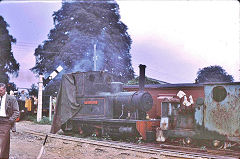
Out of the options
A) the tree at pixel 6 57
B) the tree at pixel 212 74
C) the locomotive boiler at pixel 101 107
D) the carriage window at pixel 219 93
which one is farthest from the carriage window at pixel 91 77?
the tree at pixel 212 74

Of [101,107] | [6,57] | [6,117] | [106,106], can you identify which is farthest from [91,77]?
[6,57]

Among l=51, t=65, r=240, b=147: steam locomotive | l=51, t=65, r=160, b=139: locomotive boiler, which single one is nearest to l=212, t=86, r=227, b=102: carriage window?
l=51, t=65, r=240, b=147: steam locomotive

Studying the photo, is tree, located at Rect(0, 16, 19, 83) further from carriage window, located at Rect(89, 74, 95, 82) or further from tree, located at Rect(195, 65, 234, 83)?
tree, located at Rect(195, 65, 234, 83)

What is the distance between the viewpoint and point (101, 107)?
10.4 meters

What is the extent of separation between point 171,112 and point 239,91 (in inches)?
107

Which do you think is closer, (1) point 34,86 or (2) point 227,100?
(2) point 227,100

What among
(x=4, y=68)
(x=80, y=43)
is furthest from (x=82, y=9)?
(x=4, y=68)

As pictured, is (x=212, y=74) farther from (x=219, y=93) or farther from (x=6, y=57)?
(x=219, y=93)

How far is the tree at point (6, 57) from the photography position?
23108 mm

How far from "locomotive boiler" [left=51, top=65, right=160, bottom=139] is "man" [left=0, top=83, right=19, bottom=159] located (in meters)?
4.98

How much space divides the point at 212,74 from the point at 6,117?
41.1 metres

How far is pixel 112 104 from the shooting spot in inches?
408

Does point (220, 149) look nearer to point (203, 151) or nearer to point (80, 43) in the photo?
point (203, 151)

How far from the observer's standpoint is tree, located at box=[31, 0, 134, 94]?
917 inches
